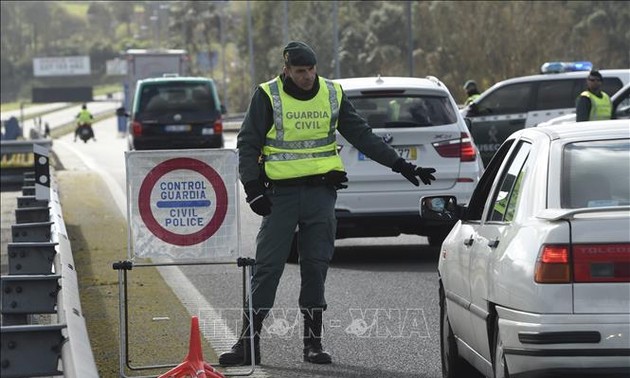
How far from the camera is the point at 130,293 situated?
12.5m

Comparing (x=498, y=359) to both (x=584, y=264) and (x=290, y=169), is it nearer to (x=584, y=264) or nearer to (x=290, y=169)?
Result: (x=584, y=264)

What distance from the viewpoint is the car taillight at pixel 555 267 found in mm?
6023

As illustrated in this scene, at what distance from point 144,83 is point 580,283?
2549 cm

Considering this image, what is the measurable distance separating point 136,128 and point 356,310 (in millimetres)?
19790

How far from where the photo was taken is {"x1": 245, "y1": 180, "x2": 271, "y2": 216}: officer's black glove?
8.66m

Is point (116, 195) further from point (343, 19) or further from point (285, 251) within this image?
point (343, 19)

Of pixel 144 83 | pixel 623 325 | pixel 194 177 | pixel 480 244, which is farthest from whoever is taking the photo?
pixel 144 83

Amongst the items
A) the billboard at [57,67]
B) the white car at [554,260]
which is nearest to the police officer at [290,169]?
the white car at [554,260]

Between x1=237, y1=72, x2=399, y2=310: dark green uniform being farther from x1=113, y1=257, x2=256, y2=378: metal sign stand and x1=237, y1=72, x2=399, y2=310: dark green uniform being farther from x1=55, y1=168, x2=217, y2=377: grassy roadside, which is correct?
x1=55, y1=168, x2=217, y2=377: grassy roadside

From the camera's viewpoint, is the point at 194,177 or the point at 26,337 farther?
the point at 194,177

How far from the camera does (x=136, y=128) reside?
30594 mm

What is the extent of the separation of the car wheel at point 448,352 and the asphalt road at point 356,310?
328mm

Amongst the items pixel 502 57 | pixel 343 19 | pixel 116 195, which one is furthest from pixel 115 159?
pixel 343 19

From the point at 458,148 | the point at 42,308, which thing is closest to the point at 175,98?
the point at 458,148
